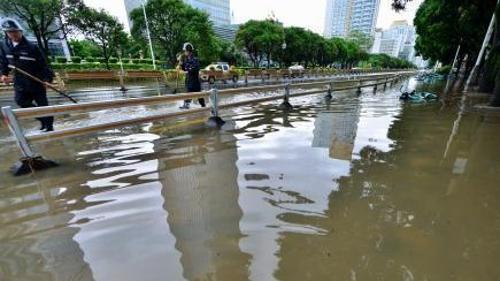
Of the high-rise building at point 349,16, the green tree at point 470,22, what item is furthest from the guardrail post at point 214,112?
the high-rise building at point 349,16

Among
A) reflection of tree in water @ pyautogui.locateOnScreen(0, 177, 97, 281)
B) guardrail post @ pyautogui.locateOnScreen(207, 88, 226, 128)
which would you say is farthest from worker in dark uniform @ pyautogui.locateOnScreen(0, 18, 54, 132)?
guardrail post @ pyautogui.locateOnScreen(207, 88, 226, 128)

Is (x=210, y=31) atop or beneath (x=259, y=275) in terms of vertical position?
atop

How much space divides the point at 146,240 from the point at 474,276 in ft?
8.71

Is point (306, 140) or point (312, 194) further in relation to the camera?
point (306, 140)

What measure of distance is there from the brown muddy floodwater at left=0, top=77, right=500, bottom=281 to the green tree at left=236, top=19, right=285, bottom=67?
1585 inches

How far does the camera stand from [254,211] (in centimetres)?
297

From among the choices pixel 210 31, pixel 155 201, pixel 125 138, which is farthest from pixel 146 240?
pixel 210 31

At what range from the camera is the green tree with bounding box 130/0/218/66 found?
3100 centimetres

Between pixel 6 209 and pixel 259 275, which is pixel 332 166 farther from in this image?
pixel 6 209

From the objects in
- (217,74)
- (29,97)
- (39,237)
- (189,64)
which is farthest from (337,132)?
(217,74)

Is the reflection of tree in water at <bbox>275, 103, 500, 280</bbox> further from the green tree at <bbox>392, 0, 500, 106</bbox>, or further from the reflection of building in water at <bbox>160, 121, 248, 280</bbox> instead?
the green tree at <bbox>392, 0, 500, 106</bbox>

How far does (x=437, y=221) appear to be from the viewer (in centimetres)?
274

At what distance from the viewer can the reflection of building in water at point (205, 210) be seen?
86.9 inches

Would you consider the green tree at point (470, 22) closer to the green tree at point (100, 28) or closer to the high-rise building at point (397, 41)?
the green tree at point (100, 28)
